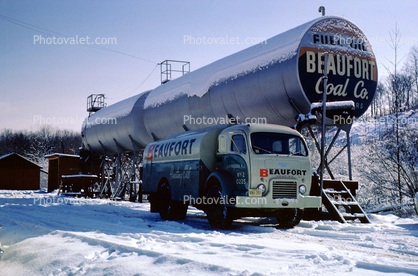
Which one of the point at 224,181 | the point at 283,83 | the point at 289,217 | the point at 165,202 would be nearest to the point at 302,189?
the point at 289,217

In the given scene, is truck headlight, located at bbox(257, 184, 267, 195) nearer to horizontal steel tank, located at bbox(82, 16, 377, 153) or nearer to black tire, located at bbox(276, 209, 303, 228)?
black tire, located at bbox(276, 209, 303, 228)

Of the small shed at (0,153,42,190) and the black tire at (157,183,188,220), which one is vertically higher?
the small shed at (0,153,42,190)

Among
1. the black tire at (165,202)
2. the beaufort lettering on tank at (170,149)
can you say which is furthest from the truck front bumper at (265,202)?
the black tire at (165,202)

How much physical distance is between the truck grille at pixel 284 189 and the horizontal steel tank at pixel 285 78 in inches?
140

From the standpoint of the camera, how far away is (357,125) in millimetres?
87250

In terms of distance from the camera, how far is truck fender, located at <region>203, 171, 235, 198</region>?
9.55m

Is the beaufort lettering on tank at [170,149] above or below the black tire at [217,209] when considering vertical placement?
above

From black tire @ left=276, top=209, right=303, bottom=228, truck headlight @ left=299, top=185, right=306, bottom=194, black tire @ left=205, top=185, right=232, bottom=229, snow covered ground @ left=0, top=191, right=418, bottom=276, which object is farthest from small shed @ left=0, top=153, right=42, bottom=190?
truck headlight @ left=299, top=185, right=306, bottom=194

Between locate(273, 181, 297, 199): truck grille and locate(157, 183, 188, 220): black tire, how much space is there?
371 cm

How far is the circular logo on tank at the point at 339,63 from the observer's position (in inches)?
481

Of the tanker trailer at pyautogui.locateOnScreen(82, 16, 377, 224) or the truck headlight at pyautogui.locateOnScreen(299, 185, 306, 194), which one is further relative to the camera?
the tanker trailer at pyautogui.locateOnScreen(82, 16, 377, 224)

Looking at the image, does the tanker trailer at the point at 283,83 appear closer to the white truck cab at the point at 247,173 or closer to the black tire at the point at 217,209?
the white truck cab at the point at 247,173

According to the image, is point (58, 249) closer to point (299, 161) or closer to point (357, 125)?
point (299, 161)

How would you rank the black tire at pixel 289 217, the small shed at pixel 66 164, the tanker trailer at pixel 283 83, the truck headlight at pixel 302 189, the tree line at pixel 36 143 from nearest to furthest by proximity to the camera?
1. the truck headlight at pixel 302 189
2. the black tire at pixel 289 217
3. the tanker trailer at pixel 283 83
4. the small shed at pixel 66 164
5. the tree line at pixel 36 143
